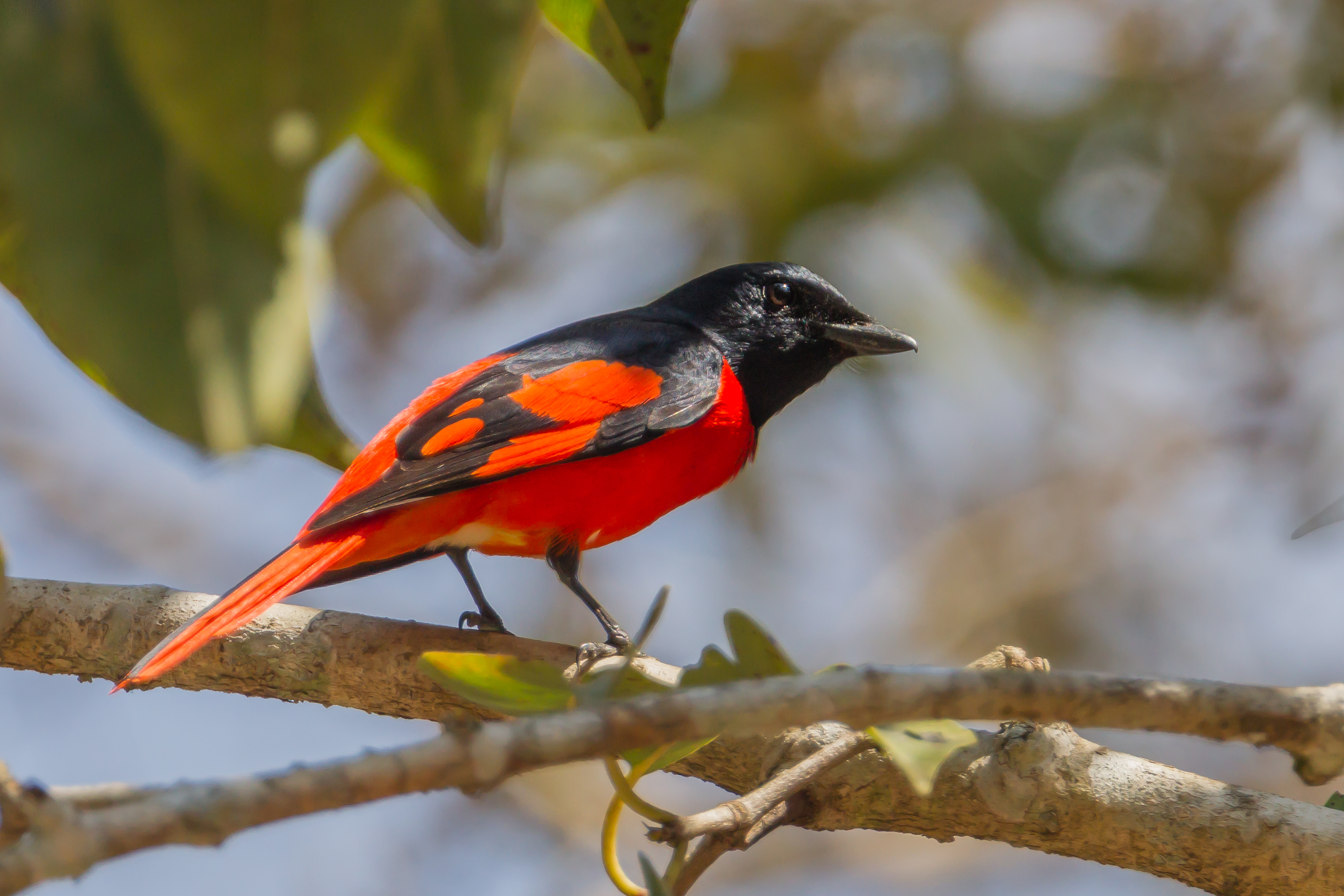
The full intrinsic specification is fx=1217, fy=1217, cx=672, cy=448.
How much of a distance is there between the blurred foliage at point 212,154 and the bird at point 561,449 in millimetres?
1369

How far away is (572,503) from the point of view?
331cm

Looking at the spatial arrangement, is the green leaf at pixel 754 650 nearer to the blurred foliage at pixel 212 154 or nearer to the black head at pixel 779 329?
the blurred foliage at pixel 212 154

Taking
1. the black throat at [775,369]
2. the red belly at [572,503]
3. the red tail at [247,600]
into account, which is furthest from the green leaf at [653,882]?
the black throat at [775,369]

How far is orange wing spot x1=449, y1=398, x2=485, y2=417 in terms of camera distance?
3266 mm

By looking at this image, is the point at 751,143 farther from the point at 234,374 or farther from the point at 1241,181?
the point at 234,374

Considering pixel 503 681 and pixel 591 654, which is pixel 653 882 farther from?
pixel 591 654

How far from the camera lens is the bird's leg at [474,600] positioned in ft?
11.8

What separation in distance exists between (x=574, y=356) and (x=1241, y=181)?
4.69 metres

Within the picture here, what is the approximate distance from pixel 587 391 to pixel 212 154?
219 cm

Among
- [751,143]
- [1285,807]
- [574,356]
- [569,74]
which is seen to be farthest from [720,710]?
[569,74]

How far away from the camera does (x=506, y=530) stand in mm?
3342

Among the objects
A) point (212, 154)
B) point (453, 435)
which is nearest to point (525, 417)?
point (453, 435)

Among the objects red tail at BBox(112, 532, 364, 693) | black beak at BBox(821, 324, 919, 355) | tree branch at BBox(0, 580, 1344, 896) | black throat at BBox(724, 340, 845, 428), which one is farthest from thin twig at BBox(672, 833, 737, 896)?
black beak at BBox(821, 324, 919, 355)

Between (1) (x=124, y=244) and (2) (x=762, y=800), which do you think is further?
(2) (x=762, y=800)
